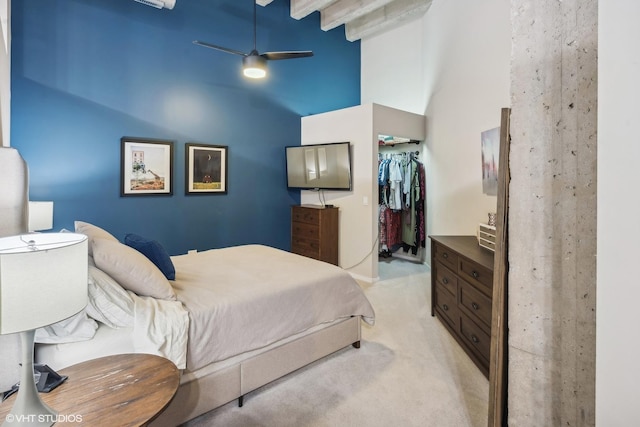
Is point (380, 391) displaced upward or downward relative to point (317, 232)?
downward

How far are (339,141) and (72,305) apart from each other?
4.15 meters

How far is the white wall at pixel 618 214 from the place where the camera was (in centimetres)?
74

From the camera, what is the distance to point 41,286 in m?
0.87

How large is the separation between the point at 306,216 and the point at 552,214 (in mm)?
3889

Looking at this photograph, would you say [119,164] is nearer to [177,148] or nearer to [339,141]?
[177,148]

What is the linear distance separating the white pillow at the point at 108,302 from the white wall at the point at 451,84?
10.5ft

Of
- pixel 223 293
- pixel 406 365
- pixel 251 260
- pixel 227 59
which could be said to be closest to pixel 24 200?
pixel 223 293

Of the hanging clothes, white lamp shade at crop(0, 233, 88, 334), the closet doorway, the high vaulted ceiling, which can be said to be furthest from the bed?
the high vaulted ceiling

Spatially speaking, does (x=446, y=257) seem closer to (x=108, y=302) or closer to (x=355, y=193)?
(x=355, y=193)

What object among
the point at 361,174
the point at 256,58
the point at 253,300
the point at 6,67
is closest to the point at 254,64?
the point at 256,58

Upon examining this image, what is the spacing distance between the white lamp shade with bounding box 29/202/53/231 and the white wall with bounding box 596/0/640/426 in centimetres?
348

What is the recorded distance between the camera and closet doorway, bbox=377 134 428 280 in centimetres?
521

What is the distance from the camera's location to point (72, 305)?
0.95 meters

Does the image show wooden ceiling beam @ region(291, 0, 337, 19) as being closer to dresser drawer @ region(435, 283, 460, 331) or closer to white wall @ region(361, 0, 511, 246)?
white wall @ region(361, 0, 511, 246)
